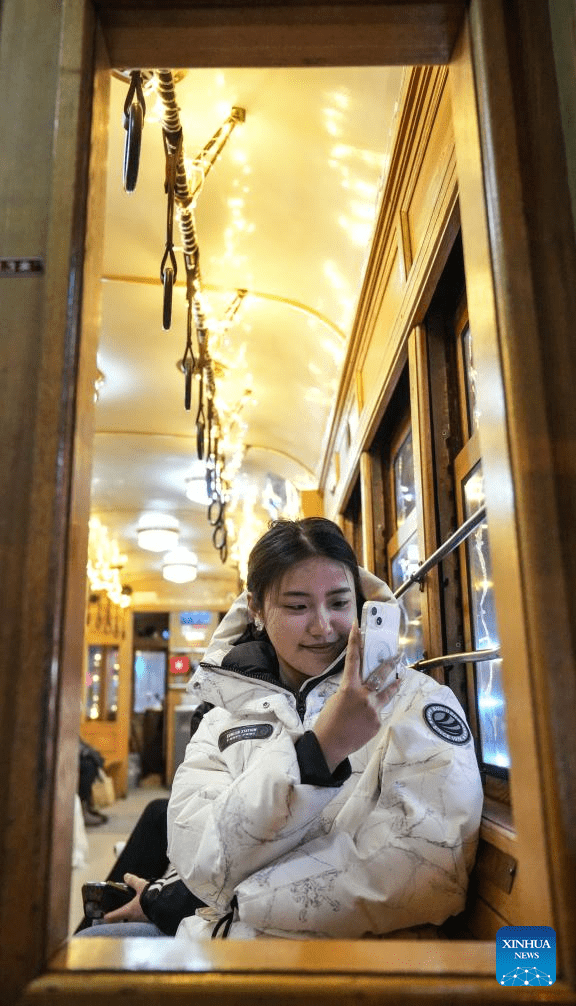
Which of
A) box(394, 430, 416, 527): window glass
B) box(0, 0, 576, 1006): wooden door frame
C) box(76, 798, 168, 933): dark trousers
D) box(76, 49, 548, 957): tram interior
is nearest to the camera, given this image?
box(0, 0, 576, 1006): wooden door frame

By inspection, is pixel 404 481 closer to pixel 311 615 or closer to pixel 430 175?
pixel 430 175

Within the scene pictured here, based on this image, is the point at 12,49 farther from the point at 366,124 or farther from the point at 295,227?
the point at 295,227

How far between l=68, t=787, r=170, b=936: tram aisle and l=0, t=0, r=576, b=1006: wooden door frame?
10.3 feet

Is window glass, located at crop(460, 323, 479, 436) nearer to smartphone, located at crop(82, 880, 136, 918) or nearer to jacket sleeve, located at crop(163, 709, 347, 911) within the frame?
jacket sleeve, located at crop(163, 709, 347, 911)

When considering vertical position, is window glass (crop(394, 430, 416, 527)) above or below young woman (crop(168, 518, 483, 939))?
above

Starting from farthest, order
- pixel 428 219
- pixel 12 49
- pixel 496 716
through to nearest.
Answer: pixel 428 219, pixel 496 716, pixel 12 49

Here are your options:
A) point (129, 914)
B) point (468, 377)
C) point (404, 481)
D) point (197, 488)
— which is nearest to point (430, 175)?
point (468, 377)

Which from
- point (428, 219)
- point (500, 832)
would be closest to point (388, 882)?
point (500, 832)

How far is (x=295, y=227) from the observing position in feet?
11.6

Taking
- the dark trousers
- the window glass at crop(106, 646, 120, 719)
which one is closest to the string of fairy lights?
the dark trousers

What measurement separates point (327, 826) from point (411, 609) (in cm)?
149

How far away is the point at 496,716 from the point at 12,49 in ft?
4.90

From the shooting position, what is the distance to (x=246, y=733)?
4.38ft

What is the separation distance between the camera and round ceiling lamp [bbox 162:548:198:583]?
11188mm
